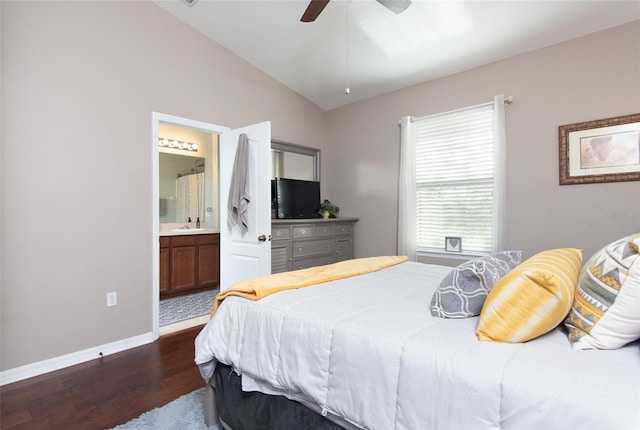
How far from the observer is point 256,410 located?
55.4 inches

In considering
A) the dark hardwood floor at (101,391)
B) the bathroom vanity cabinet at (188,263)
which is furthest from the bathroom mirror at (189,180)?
the dark hardwood floor at (101,391)

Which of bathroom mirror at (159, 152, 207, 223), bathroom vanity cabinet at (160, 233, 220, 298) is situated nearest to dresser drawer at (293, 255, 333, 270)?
bathroom vanity cabinet at (160, 233, 220, 298)

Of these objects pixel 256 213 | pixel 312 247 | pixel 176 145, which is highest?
pixel 176 145

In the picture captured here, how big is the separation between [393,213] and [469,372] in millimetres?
3292

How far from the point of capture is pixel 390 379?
992mm

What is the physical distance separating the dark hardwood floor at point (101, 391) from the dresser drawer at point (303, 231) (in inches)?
62.2

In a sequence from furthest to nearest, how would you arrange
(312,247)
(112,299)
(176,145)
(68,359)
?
(176,145) → (312,247) → (112,299) → (68,359)

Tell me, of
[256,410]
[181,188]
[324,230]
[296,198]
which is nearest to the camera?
[256,410]

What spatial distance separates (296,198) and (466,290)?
10.3 feet

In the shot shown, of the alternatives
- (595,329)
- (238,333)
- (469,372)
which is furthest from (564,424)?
(238,333)

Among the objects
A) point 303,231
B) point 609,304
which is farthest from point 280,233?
point 609,304

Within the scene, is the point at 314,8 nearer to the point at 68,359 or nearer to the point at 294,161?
the point at 294,161

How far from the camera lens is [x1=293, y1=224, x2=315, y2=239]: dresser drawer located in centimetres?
369

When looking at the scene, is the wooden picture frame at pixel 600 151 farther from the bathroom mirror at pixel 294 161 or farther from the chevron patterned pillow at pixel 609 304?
the bathroom mirror at pixel 294 161
